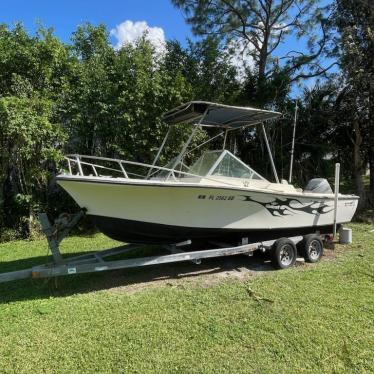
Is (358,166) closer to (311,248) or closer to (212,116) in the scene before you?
(311,248)

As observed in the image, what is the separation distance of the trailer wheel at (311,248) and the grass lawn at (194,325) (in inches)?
23.1

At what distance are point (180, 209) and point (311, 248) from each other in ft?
8.54

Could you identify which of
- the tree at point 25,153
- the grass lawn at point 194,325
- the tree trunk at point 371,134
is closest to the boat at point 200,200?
the grass lawn at point 194,325

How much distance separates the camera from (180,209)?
194 inches

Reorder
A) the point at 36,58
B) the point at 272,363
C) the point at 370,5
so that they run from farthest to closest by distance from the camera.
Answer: the point at 370,5 < the point at 36,58 < the point at 272,363

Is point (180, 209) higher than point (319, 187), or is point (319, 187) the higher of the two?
point (319, 187)

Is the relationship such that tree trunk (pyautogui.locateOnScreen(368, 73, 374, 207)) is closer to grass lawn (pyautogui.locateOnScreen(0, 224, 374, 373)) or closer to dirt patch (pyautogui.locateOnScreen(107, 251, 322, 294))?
dirt patch (pyautogui.locateOnScreen(107, 251, 322, 294))

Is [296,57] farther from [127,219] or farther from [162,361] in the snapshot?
[162,361]

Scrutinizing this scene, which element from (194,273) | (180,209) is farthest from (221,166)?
(194,273)

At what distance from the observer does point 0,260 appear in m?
6.55

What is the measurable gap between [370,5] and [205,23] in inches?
224

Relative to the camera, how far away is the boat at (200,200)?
4.60m

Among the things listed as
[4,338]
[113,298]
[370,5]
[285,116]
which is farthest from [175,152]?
[370,5]

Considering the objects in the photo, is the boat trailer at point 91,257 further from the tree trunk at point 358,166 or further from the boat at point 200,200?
the tree trunk at point 358,166
